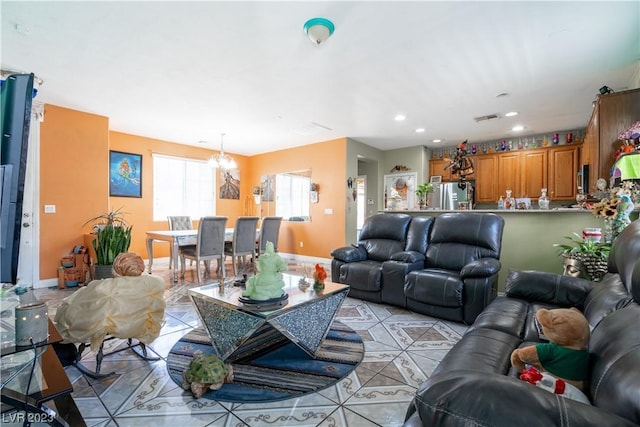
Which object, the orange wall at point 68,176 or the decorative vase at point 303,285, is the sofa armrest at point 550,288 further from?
the orange wall at point 68,176

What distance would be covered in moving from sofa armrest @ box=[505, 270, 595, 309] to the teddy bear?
1.08 metres

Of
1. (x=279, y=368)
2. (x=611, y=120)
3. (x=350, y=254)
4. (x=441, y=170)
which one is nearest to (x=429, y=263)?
(x=350, y=254)

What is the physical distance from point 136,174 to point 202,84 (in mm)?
3204

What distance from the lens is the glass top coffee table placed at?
1.78 metres

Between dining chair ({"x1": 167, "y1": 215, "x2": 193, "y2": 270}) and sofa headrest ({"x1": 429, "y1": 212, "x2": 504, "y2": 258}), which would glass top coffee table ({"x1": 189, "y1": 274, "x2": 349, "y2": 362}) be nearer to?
sofa headrest ({"x1": 429, "y1": 212, "x2": 504, "y2": 258})

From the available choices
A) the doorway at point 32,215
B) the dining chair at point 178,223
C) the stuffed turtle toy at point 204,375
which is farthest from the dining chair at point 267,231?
the stuffed turtle toy at point 204,375

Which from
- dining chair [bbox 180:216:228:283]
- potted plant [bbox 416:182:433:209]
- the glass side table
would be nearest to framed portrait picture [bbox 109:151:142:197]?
dining chair [bbox 180:216:228:283]

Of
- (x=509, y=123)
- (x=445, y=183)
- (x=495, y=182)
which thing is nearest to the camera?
(x=509, y=123)

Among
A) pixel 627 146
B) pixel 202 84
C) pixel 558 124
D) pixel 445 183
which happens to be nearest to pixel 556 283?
pixel 627 146

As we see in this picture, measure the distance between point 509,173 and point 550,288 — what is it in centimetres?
466

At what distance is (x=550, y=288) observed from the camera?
6.61 feet

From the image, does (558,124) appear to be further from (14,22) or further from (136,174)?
(136,174)

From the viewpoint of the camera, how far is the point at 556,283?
79.2 inches

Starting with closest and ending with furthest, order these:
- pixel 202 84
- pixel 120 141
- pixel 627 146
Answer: pixel 627 146, pixel 202 84, pixel 120 141
